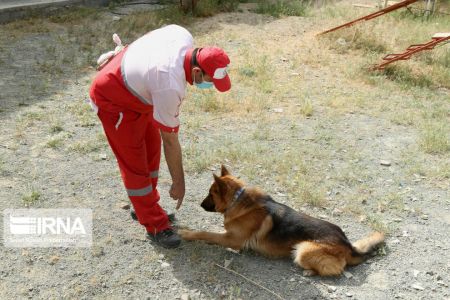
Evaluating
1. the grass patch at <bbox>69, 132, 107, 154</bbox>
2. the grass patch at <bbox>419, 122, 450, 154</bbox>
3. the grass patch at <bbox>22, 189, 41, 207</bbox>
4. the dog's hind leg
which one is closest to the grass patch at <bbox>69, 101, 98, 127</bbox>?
the grass patch at <bbox>69, 132, 107, 154</bbox>

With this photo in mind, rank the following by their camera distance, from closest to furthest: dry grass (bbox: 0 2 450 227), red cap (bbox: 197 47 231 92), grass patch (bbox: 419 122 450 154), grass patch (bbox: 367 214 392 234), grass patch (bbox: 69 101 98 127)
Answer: red cap (bbox: 197 47 231 92) < grass patch (bbox: 367 214 392 234) < dry grass (bbox: 0 2 450 227) < grass patch (bbox: 419 122 450 154) < grass patch (bbox: 69 101 98 127)

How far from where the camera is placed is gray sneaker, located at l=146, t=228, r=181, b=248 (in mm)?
3793

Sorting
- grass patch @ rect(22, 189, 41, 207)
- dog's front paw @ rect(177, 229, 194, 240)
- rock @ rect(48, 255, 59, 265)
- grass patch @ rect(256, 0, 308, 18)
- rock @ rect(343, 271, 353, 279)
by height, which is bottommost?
rock @ rect(343, 271, 353, 279)

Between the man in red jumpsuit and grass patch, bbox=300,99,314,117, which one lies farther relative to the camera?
grass patch, bbox=300,99,314,117

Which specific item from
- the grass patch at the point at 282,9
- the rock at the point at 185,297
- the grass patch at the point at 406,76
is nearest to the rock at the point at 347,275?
the rock at the point at 185,297

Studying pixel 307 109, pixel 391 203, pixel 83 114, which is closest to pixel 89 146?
pixel 83 114

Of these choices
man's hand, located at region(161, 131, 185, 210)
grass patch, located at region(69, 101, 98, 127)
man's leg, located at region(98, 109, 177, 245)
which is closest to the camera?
man's hand, located at region(161, 131, 185, 210)

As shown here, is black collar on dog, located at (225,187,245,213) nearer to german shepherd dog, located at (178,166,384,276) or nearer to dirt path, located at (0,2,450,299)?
german shepherd dog, located at (178,166,384,276)

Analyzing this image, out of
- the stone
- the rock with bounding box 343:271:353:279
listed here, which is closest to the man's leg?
the rock with bounding box 343:271:353:279

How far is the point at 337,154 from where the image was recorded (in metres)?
5.43

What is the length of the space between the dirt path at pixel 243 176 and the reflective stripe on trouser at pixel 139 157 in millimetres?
284

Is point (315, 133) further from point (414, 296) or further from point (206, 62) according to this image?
point (206, 62)

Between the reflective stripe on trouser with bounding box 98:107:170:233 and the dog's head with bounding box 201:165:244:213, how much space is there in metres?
0.40

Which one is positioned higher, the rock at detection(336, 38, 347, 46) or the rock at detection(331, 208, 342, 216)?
the rock at detection(336, 38, 347, 46)
